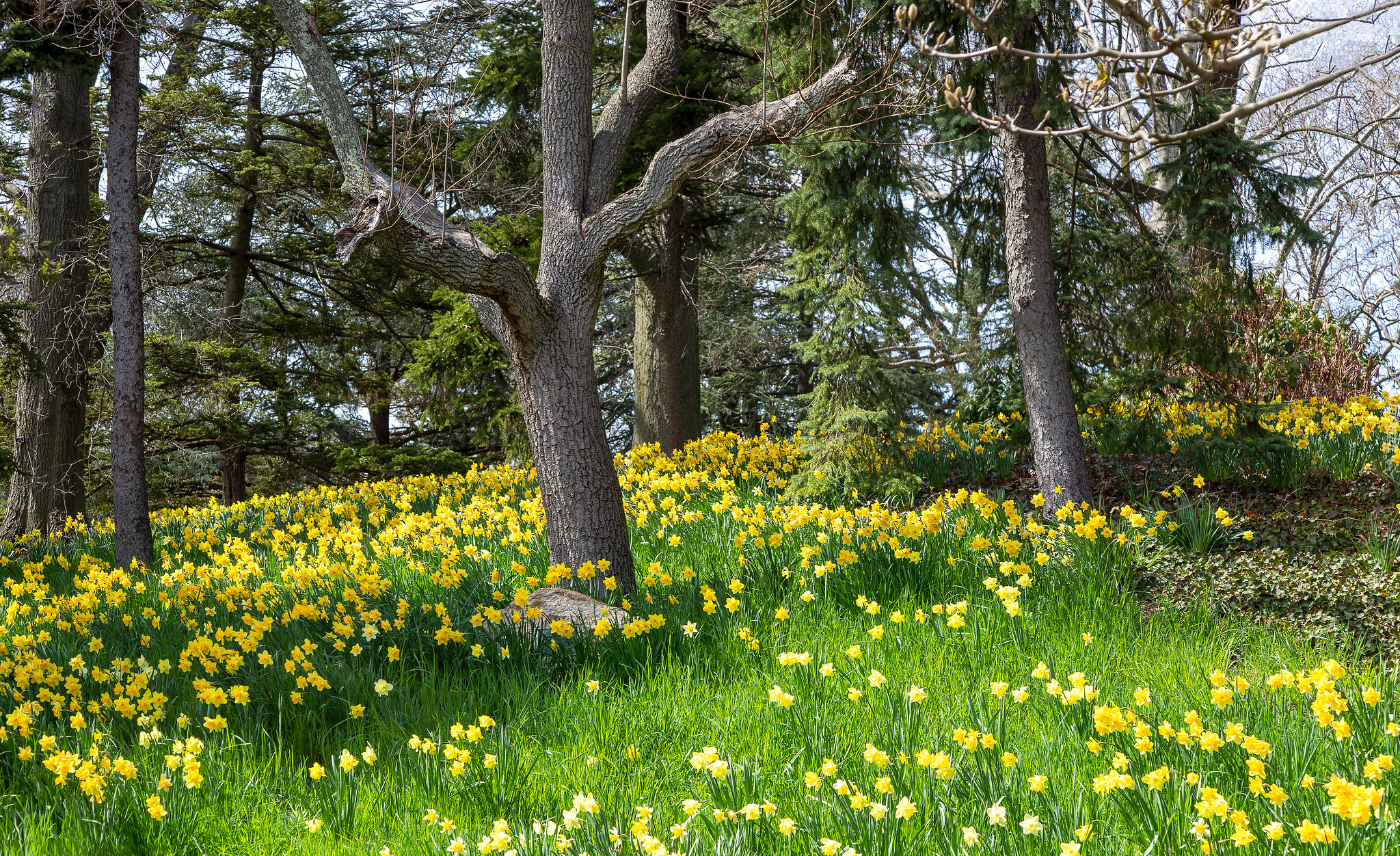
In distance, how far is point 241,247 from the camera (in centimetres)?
1298

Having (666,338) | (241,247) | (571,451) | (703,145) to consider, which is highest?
(241,247)

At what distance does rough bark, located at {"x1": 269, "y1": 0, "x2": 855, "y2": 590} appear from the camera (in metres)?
5.07

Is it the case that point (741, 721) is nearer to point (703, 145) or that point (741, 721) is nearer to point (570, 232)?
point (570, 232)

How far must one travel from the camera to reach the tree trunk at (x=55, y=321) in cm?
923

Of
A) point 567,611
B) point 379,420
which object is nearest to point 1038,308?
point 567,611

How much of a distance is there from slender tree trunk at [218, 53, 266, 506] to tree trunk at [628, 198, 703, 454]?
555 centimetres

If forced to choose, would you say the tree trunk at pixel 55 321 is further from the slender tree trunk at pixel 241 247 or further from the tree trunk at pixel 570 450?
the tree trunk at pixel 570 450

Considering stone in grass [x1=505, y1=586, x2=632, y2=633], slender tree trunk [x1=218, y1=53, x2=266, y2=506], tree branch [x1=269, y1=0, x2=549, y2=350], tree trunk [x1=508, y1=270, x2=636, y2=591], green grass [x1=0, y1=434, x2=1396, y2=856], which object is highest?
slender tree trunk [x1=218, y1=53, x2=266, y2=506]

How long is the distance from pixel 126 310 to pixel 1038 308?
258 inches

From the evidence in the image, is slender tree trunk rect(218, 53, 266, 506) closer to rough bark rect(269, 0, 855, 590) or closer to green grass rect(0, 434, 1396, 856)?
green grass rect(0, 434, 1396, 856)

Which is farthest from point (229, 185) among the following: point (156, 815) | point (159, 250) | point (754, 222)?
point (156, 815)

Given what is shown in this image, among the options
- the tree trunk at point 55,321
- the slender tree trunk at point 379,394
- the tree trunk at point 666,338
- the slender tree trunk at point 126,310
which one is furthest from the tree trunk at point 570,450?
the slender tree trunk at point 379,394

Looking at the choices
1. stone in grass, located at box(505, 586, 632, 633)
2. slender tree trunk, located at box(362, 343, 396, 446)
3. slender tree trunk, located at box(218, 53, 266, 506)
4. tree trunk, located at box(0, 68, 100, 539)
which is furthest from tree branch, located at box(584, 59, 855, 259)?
slender tree trunk, located at box(362, 343, 396, 446)

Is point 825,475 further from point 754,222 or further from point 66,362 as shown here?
point 754,222
